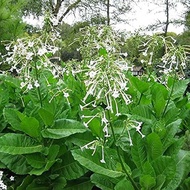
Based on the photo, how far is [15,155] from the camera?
2.46 metres

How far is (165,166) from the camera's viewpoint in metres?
1.96

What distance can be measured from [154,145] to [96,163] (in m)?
0.35

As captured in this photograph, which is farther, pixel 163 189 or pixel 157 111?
pixel 157 111

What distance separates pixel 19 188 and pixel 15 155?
0.72 feet

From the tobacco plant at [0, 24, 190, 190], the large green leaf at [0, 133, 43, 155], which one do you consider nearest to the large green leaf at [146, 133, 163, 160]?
the tobacco plant at [0, 24, 190, 190]

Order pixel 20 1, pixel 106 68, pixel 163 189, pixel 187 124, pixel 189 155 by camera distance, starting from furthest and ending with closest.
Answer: pixel 20 1
pixel 187 124
pixel 189 155
pixel 163 189
pixel 106 68

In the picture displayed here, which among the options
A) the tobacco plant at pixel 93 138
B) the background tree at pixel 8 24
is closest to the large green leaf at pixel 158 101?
the tobacco plant at pixel 93 138

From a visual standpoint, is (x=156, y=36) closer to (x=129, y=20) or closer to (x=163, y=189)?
(x=163, y=189)

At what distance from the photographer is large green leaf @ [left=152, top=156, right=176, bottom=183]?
1937 mm

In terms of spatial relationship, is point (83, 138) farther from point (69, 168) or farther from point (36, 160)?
point (36, 160)

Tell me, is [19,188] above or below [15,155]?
below

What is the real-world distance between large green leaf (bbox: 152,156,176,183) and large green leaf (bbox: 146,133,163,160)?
0.36 feet

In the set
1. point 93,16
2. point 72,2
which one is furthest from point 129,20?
point 72,2

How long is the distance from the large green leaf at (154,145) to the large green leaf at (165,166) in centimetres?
11
